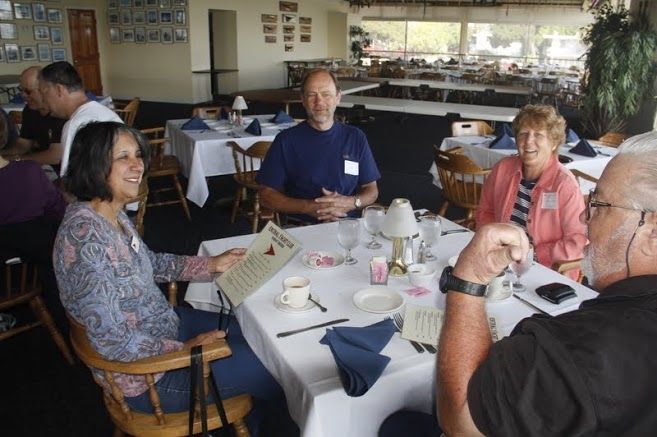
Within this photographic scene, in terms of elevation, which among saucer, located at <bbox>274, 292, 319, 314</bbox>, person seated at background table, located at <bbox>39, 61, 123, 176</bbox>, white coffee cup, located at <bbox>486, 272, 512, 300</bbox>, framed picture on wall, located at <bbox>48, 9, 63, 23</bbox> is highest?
framed picture on wall, located at <bbox>48, 9, 63, 23</bbox>

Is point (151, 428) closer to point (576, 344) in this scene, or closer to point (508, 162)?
point (576, 344)

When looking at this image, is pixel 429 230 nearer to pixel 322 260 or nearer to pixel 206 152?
pixel 322 260

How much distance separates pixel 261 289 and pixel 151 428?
0.50 metres

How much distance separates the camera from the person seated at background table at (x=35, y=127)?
3.82m

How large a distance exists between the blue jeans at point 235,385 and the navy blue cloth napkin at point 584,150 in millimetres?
3376

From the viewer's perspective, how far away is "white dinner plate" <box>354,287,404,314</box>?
5.02ft

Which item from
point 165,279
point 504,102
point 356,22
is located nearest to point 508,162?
point 165,279

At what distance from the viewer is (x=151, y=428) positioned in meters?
1.52

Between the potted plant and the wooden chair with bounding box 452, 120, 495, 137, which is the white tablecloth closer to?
the wooden chair with bounding box 452, 120, 495, 137

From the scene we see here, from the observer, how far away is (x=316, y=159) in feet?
8.93

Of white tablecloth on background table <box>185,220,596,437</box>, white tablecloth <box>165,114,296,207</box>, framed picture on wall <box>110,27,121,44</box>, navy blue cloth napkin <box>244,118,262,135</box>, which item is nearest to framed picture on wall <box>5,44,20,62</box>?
framed picture on wall <box>110,27,121,44</box>

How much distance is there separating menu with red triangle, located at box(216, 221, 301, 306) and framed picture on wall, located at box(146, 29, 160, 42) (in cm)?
1134

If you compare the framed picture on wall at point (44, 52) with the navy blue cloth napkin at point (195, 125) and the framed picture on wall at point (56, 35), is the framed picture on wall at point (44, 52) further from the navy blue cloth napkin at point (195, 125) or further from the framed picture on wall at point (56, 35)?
the navy blue cloth napkin at point (195, 125)

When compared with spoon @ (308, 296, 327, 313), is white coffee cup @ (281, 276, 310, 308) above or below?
above
